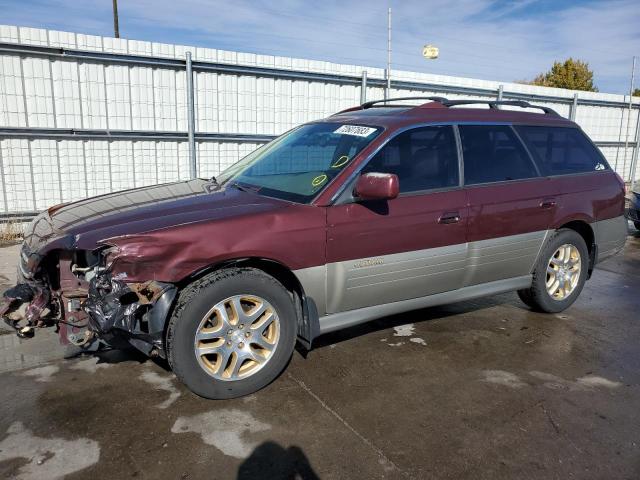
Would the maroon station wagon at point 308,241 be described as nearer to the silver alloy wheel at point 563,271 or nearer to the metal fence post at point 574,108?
the silver alloy wheel at point 563,271

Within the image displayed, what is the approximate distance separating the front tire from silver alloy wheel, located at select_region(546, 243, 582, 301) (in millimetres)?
2740

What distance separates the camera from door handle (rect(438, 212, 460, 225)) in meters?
3.84

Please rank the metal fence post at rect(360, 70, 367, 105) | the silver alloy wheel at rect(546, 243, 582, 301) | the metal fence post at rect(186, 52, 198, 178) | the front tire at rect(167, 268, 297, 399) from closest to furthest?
the front tire at rect(167, 268, 297, 399), the silver alloy wheel at rect(546, 243, 582, 301), the metal fence post at rect(186, 52, 198, 178), the metal fence post at rect(360, 70, 367, 105)

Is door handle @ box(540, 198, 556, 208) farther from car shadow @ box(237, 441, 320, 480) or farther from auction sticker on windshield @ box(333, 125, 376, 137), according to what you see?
car shadow @ box(237, 441, 320, 480)

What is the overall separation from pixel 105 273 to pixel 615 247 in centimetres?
478

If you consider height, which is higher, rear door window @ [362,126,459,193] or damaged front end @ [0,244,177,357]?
rear door window @ [362,126,459,193]

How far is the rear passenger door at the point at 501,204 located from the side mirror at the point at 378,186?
3.23ft

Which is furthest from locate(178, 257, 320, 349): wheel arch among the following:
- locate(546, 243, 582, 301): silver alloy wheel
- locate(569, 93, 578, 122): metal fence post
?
locate(569, 93, 578, 122): metal fence post

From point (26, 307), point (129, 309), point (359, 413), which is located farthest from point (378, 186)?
point (26, 307)

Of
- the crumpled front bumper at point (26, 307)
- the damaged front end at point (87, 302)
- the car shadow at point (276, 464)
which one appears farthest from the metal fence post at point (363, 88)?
the car shadow at point (276, 464)

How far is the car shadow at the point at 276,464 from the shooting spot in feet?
8.35

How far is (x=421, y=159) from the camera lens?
3920 millimetres

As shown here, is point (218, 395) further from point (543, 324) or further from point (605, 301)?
point (605, 301)

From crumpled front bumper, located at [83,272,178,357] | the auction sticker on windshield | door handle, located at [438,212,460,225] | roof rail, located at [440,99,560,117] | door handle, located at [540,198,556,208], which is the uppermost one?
roof rail, located at [440,99,560,117]
